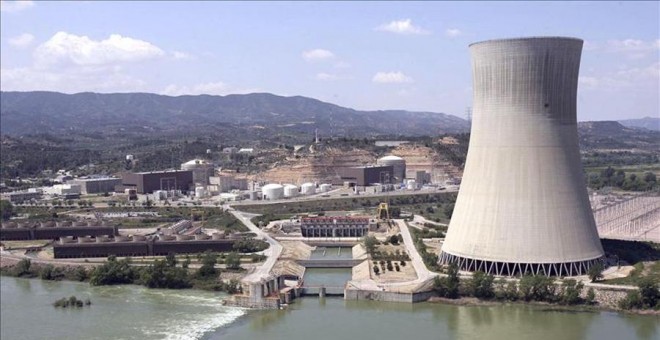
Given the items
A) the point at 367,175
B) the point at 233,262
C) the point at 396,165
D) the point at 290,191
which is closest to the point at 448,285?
the point at 233,262

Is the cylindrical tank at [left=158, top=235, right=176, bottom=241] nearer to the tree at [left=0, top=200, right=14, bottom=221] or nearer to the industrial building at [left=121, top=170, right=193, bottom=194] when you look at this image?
the tree at [left=0, top=200, right=14, bottom=221]

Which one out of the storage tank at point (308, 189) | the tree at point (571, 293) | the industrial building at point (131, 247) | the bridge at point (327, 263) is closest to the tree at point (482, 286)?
the tree at point (571, 293)

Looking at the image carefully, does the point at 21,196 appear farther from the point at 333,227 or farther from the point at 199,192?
the point at 333,227

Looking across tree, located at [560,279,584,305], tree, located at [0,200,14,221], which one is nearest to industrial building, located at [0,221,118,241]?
tree, located at [0,200,14,221]

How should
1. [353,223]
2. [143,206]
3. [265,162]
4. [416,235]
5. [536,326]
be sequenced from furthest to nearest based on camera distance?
1. [265,162]
2. [143,206]
3. [353,223]
4. [416,235]
5. [536,326]

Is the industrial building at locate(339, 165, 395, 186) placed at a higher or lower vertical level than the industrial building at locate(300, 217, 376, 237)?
higher

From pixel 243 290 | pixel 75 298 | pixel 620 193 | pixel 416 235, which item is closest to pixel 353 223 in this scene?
pixel 416 235

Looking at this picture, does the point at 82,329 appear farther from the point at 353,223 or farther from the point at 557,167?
the point at 353,223
